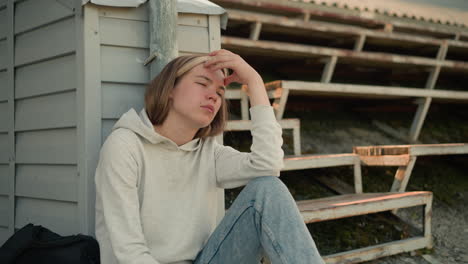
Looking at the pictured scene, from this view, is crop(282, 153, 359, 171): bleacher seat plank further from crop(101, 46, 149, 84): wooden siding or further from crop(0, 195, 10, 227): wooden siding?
crop(0, 195, 10, 227): wooden siding

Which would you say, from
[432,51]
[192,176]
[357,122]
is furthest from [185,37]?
[432,51]

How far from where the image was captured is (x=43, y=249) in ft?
5.23

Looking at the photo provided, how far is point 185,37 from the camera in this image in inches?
86.4

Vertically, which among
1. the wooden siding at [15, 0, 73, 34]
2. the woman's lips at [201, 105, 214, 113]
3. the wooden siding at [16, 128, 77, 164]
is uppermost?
the wooden siding at [15, 0, 73, 34]

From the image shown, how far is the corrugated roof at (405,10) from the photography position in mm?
4893

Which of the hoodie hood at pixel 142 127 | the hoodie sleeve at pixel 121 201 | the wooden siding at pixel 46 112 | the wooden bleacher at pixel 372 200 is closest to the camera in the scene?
the hoodie sleeve at pixel 121 201

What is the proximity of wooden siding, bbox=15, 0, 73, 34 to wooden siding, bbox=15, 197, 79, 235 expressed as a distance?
0.90 m

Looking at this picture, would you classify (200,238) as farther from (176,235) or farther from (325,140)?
(325,140)

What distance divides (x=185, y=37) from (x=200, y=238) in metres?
1.01

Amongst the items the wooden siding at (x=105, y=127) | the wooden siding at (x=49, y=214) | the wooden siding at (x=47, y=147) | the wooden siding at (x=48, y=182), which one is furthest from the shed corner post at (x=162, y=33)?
the wooden siding at (x=49, y=214)

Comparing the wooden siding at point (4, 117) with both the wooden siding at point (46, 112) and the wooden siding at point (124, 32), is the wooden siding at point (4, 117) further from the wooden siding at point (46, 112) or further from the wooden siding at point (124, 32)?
the wooden siding at point (124, 32)

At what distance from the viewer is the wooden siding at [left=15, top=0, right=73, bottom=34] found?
2.03m

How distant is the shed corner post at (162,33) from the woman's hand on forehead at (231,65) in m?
0.25

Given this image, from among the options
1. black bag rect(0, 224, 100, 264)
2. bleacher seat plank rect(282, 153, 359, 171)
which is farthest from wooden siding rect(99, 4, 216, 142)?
bleacher seat plank rect(282, 153, 359, 171)
